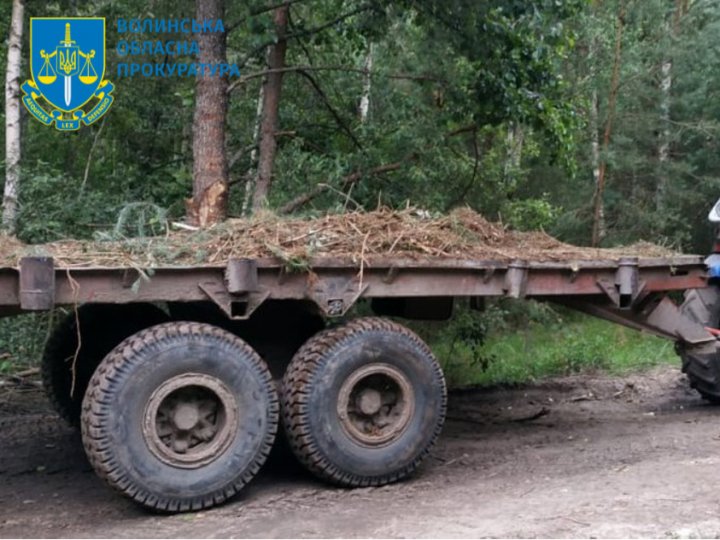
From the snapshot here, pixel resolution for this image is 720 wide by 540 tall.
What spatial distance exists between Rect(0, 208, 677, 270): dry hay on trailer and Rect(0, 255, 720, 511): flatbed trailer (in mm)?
115

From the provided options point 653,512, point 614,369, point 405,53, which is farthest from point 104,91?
point 653,512

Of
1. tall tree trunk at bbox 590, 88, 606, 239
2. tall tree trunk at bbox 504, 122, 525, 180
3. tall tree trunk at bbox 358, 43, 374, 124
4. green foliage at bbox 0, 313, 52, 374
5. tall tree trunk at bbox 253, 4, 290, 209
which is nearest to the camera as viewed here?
green foliage at bbox 0, 313, 52, 374

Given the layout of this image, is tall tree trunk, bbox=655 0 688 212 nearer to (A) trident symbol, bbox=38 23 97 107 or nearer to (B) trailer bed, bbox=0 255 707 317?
(A) trident symbol, bbox=38 23 97 107

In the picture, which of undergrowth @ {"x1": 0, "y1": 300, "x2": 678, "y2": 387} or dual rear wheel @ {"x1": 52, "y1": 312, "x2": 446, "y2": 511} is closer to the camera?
dual rear wheel @ {"x1": 52, "y1": 312, "x2": 446, "y2": 511}

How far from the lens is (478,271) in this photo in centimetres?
676

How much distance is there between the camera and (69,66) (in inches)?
484

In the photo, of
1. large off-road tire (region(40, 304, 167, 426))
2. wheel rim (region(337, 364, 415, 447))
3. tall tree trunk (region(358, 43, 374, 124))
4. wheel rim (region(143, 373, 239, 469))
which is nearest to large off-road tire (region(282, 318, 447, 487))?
wheel rim (region(337, 364, 415, 447))

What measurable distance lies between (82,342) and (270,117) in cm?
435

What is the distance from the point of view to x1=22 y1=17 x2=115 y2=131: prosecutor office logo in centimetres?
1222

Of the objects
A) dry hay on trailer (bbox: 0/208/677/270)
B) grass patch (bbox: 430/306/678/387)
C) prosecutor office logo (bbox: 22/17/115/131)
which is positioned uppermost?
prosecutor office logo (bbox: 22/17/115/131)

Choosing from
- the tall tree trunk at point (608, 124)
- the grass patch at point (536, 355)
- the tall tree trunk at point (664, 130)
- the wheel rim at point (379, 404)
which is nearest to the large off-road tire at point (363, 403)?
the wheel rim at point (379, 404)

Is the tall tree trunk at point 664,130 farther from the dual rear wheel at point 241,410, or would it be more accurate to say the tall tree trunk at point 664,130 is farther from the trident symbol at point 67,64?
the dual rear wheel at point 241,410

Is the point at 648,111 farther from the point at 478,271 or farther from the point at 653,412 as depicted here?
the point at 478,271

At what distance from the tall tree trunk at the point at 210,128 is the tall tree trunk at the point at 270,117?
1.14 m
